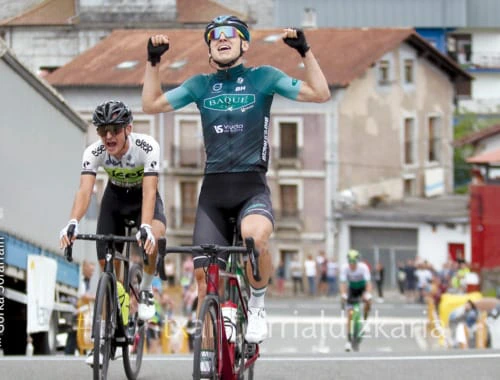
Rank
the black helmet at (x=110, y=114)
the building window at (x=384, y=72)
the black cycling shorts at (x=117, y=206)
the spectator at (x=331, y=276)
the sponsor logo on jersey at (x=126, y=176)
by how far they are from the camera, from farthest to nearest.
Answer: the building window at (x=384, y=72) < the spectator at (x=331, y=276) < the black cycling shorts at (x=117, y=206) < the sponsor logo on jersey at (x=126, y=176) < the black helmet at (x=110, y=114)

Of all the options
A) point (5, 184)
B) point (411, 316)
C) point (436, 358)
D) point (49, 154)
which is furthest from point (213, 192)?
point (411, 316)

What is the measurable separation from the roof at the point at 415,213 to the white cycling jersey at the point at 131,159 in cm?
4527

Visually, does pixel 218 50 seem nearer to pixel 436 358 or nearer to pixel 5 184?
pixel 436 358

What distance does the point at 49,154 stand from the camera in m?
17.4

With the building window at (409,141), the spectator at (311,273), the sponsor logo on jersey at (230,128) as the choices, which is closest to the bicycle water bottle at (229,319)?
the sponsor logo on jersey at (230,128)

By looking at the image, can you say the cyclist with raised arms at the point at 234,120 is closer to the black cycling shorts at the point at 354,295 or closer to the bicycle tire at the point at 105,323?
the bicycle tire at the point at 105,323

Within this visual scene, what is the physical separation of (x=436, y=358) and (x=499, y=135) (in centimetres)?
4347

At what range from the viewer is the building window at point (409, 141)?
6138cm

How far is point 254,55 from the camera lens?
154ft

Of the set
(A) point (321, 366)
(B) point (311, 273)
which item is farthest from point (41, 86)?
(B) point (311, 273)

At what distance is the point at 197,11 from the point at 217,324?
60.1ft

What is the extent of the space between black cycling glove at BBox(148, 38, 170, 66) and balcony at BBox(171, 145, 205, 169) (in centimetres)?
4695

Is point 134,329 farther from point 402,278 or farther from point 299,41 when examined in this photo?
point 402,278

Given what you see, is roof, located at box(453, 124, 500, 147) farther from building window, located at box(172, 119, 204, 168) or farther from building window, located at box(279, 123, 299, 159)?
building window, located at box(172, 119, 204, 168)
